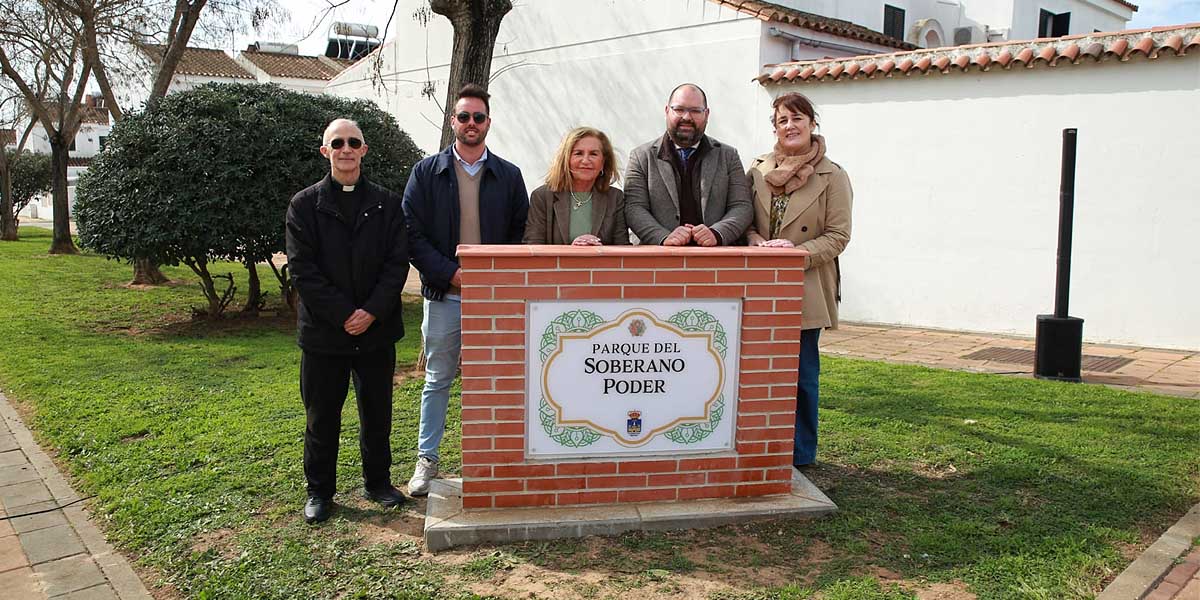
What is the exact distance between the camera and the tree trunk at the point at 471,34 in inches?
268

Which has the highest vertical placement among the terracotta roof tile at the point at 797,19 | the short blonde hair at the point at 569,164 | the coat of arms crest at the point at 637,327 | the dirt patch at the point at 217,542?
the terracotta roof tile at the point at 797,19

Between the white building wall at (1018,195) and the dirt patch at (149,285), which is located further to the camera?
the dirt patch at (149,285)

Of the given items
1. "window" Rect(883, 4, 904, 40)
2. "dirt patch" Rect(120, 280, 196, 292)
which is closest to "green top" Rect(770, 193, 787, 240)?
"dirt patch" Rect(120, 280, 196, 292)

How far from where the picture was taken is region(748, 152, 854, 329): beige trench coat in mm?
4465

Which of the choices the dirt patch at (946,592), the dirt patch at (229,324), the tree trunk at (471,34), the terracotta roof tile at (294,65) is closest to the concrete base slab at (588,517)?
the dirt patch at (946,592)

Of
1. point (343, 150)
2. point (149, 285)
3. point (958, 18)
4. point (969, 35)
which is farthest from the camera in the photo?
point (958, 18)

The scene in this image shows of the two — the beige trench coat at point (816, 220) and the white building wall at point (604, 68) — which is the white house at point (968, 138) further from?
the beige trench coat at point (816, 220)

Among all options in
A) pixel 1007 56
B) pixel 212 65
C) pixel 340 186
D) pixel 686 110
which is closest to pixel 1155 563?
pixel 686 110

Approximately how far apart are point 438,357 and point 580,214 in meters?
0.99

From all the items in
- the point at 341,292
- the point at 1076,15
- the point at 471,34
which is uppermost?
the point at 1076,15

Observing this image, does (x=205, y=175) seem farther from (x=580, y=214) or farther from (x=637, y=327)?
(x=637, y=327)

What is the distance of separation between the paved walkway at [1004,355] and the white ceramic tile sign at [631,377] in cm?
463

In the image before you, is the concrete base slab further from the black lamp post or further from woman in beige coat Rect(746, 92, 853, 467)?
the black lamp post

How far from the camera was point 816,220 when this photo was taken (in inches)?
177
